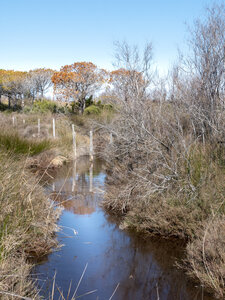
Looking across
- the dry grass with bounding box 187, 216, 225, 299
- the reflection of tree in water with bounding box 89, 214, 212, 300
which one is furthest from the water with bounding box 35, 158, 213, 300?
the dry grass with bounding box 187, 216, 225, 299

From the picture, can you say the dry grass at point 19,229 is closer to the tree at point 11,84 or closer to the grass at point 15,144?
the grass at point 15,144

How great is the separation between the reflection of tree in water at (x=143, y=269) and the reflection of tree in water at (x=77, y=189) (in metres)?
1.36

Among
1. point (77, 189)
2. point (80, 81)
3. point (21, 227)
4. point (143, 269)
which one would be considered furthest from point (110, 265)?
point (80, 81)

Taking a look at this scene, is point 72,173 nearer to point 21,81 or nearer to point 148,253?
point 148,253

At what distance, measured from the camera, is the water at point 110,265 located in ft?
16.8

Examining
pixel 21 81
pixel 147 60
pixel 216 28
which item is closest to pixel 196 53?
pixel 216 28

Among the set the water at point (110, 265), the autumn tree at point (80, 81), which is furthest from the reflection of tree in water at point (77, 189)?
the autumn tree at point (80, 81)

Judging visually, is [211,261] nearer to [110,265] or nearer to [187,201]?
[110,265]

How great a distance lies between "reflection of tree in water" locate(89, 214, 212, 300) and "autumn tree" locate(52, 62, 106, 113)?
26.1m

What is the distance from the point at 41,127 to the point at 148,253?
51.7ft

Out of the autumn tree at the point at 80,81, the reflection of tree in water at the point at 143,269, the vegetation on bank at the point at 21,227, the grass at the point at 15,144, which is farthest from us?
the autumn tree at the point at 80,81

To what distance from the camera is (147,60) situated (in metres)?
16.4

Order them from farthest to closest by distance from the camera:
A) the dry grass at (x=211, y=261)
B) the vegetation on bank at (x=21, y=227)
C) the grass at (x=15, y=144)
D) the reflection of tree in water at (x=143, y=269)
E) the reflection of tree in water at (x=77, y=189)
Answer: the grass at (x=15, y=144) < the reflection of tree in water at (x=77, y=189) < the reflection of tree in water at (x=143, y=269) < the dry grass at (x=211, y=261) < the vegetation on bank at (x=21, y=227)

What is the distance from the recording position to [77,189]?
11.5 metres
